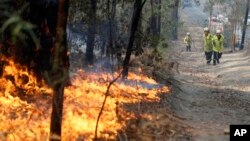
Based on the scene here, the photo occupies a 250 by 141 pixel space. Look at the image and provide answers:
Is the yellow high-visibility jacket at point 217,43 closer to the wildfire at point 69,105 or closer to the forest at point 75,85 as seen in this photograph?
the forest at point 75,85

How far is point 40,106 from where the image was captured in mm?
8469

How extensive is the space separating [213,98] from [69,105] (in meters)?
6.13

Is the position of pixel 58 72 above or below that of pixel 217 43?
above

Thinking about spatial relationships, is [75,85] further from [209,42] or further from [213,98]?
[209,42]

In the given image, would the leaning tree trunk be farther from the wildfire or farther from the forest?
the wildfire

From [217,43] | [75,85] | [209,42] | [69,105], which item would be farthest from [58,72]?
[209,42]

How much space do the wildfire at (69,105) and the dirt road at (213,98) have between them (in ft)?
3.42

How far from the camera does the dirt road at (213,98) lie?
942 cm

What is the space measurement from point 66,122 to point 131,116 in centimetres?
164

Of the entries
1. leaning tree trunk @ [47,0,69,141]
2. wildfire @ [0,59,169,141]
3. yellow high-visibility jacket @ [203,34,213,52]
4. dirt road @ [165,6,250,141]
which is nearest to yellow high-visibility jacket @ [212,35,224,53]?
yellow high-visibility jacket @ [203,34,213,52]

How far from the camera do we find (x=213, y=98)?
13391mm

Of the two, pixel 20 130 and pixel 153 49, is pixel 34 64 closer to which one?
pixel 20 130

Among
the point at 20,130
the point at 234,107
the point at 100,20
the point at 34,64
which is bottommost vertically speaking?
the point at 234,107

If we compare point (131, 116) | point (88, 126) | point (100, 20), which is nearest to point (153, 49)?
point (100, 20)
